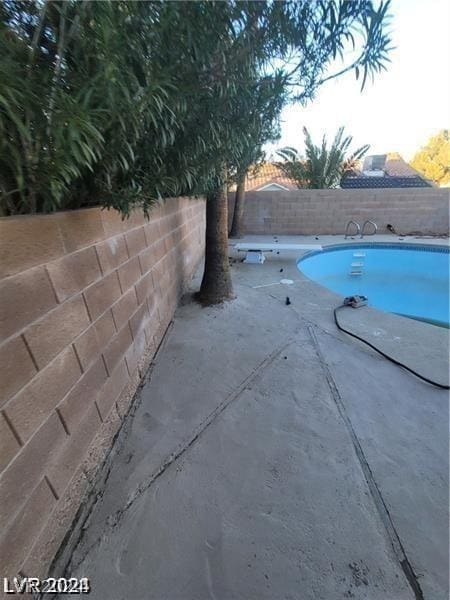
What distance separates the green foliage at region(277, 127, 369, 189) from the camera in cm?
825

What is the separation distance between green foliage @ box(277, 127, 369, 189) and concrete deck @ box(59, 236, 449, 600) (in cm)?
779

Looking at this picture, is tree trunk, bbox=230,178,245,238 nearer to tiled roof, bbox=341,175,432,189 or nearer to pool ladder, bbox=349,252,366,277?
pool ladder, bbox=349,252,366,277

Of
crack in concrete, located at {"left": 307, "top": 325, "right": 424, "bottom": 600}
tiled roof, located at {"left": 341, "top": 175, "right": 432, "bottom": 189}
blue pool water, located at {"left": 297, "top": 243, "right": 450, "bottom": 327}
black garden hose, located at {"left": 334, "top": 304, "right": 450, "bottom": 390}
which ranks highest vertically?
tiled roof, located at {"left": 341, "top": 175, "right": 432, "bottom": 189}

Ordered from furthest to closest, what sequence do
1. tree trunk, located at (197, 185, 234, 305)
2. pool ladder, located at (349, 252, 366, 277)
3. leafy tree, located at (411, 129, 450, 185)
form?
leafy tree, located at (411, 129, 450, 185)
pool ladder, located at (349, 252, 366, 277)
tree trunk, located at (197, 185, 234, 305)

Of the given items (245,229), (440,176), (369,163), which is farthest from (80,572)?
(440,176)

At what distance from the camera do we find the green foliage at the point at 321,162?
325 inches

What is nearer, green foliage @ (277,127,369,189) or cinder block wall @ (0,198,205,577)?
cinder block wall @ (0,198,205,577)

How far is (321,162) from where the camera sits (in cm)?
843

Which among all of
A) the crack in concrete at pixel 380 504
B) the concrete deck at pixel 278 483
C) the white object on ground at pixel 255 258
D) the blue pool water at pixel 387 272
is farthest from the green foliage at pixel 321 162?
the crack in concrete at pixel 380 504

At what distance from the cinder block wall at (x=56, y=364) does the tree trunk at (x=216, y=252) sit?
1.41 meters

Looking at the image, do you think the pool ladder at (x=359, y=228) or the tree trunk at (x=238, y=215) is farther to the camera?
the pool ladder at (x=359, y=228)

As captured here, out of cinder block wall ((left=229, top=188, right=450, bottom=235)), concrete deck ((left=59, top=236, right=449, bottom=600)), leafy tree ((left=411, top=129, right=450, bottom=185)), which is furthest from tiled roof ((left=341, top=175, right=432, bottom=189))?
leafy tree ((left=411, top=129, right=450, bottom=185))

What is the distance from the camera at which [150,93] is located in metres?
0.96

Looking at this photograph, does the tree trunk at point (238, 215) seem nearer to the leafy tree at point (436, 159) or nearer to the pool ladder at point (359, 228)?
the pool ladder at point (359, 228)
